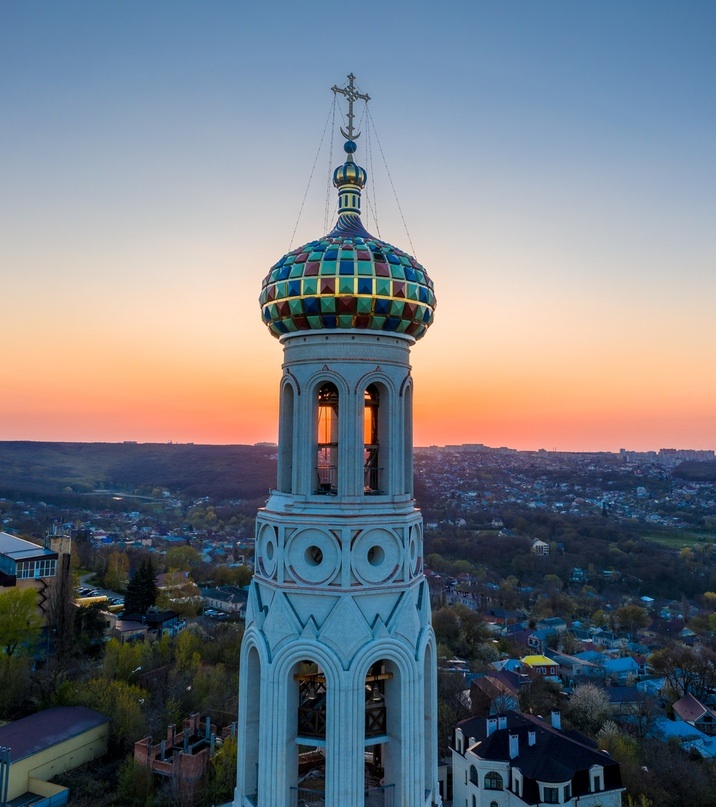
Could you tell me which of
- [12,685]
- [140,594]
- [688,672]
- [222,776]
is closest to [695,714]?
[688,672]

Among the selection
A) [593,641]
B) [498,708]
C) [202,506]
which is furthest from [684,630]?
[202,506]

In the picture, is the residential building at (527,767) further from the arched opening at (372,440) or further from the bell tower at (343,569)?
the arched opening at (372,440)

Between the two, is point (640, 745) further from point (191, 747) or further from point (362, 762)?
point (362, 762)

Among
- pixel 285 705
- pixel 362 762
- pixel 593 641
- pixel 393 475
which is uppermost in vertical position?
pixel 393 475

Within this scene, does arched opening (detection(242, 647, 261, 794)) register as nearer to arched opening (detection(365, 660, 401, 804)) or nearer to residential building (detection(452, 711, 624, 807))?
arched opening (detection(365, 660, 401, 804))

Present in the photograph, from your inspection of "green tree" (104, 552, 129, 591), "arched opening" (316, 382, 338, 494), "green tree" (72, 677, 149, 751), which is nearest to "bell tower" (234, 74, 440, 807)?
"arched opening" (316, 382, 338, 494)

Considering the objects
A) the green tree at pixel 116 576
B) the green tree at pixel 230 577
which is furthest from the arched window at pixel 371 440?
the green tree at pixel 230 577

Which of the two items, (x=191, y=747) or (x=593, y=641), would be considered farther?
(x=593, y=641)
